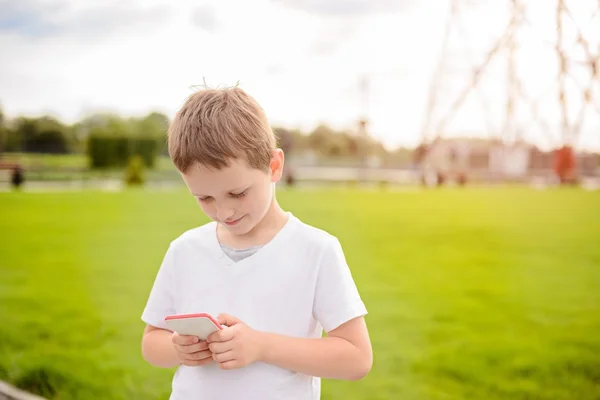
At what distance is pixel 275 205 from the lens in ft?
5.16

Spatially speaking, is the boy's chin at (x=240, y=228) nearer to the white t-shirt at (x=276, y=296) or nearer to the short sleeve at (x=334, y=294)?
the white t-shirt at (x=276, y=296)

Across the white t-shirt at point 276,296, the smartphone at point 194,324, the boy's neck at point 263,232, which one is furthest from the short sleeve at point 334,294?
the smartphone at point 194,324

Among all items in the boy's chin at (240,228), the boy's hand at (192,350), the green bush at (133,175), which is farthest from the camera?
the green bush at (133,175)

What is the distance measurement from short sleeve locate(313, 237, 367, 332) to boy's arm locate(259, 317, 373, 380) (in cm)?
3

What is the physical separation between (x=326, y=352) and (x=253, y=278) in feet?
0.75

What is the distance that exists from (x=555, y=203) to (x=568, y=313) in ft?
40.0

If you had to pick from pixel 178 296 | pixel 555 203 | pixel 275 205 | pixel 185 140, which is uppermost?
pixel 185 140

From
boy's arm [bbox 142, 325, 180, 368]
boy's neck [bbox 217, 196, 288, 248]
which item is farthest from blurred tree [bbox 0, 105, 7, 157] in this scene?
boy's neck [bbox 217, 196, 288, 248]

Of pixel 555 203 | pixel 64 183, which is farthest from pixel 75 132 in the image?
pixel 555 203

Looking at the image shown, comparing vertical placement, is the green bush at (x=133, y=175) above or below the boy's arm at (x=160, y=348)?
below

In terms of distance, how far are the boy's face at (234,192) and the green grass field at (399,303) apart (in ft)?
7.14

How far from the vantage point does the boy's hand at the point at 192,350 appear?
4.52ft

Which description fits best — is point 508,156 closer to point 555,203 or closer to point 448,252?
point 555,203

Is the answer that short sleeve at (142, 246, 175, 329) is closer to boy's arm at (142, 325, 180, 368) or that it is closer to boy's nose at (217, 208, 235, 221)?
boy's arm at (142, 325, 180, 368)
